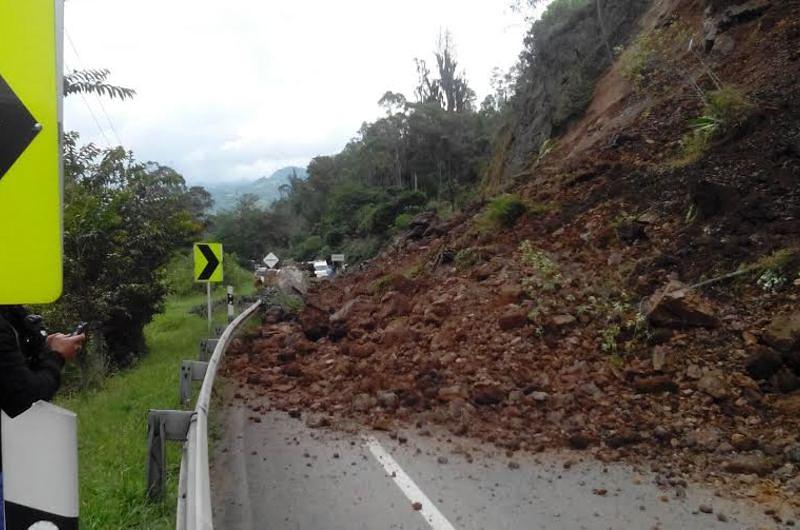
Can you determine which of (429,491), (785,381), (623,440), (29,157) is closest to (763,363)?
(785,381)

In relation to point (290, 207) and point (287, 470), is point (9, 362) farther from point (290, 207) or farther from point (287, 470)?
point (290, 207)

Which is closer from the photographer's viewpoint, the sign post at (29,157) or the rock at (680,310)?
the sign post at (29,157)

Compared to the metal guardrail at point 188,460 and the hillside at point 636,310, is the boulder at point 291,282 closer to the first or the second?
the hillside at point 636,310

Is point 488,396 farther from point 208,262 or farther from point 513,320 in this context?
point 208,262

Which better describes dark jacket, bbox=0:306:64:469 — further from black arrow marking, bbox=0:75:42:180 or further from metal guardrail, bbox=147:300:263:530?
metal guardrail, bbox=147:300:263:530

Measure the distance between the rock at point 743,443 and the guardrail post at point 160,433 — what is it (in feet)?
14.6

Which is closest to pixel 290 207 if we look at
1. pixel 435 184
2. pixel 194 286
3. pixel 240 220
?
pixel 240 220

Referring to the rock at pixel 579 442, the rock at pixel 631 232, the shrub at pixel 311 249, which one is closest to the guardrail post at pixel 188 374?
the rock at pixel 579 442

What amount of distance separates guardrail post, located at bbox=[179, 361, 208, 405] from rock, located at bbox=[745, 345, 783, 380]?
5867mm

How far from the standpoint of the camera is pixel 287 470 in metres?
5.45

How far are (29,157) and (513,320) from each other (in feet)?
23.7

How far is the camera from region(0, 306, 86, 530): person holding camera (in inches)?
76.5

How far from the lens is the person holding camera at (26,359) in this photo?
6.38ft

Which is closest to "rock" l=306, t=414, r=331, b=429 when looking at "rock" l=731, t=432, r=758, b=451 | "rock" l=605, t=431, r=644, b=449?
"rock" l=605, t=431, r=644, b=449
